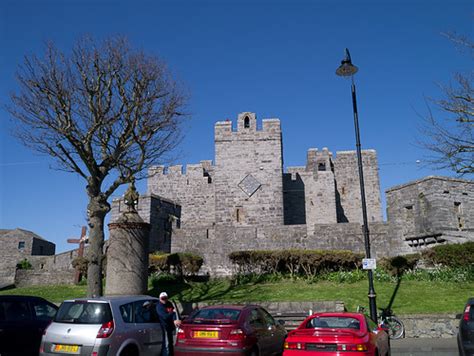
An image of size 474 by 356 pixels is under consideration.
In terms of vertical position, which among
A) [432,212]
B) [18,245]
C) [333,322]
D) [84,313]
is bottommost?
[333,322]

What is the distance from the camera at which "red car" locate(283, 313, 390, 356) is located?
7.75 m

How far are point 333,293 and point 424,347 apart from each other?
5.24 m

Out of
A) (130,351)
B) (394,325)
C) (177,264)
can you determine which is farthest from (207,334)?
(177,264)

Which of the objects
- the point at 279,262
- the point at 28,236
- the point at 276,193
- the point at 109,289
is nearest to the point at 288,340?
the point at 109,289

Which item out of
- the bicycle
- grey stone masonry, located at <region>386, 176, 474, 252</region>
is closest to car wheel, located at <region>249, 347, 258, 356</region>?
the bicycle

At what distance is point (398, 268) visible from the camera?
62.8 ft

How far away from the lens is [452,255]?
1875cm

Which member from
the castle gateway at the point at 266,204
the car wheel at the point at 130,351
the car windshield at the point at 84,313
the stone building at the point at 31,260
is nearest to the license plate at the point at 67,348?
the car windshield at the point at 84,313

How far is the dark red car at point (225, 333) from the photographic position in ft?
28.1

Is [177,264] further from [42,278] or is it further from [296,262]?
[42,278]

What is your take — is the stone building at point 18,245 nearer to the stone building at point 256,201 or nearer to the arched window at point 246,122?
the stone building at point 256,201

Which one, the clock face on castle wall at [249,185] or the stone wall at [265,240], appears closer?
the stone wall at [265,240]

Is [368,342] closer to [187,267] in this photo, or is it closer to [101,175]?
[101,175]

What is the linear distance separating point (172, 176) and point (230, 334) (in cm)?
2839
